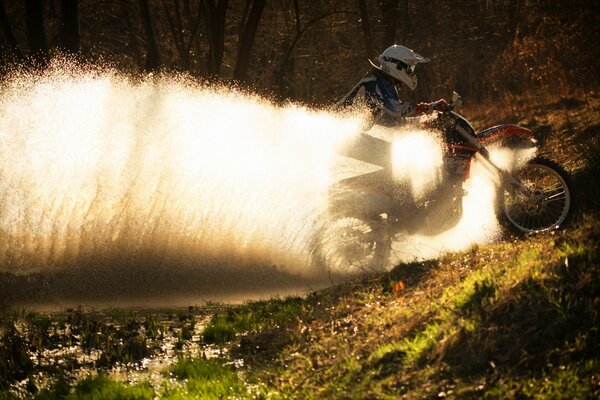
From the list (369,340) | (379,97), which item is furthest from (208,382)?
(379,97)

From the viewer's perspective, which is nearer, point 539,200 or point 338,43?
point 539,200

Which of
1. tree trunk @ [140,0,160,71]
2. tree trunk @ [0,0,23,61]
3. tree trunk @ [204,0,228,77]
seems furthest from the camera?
tree trunk @ [140,0,160,71]

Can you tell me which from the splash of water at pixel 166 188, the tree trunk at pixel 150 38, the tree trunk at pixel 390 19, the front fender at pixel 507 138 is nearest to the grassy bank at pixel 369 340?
the front fender at pixel 507 138

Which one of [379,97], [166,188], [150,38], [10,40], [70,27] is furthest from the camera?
[150,38]

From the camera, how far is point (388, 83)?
1245 cm

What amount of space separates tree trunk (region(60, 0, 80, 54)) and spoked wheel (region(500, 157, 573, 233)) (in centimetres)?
1296

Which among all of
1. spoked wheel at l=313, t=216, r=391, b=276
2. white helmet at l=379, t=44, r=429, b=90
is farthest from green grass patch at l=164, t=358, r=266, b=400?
white helmet at l=379, t=44, r=429, b=90

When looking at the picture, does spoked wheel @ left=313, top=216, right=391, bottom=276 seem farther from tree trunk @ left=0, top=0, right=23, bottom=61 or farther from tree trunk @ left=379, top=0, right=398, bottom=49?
tree trunk @ left=0, top=0, right=23, bottom=61

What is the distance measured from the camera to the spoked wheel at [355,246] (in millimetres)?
12430

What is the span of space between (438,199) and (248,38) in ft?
37.8

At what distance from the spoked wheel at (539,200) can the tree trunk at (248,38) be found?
11.6 meters

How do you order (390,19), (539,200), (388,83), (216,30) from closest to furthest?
(539,200)
(388,83)
(216,30)
(390,19)

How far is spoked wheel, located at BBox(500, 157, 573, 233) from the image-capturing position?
11.2 metres

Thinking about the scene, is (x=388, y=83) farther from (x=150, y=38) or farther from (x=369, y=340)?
(x=150, y=38)
